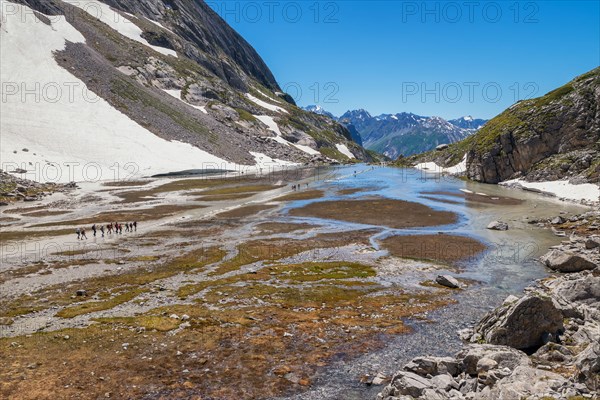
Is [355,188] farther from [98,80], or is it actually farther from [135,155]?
[98,80]

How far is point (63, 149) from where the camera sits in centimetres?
13538

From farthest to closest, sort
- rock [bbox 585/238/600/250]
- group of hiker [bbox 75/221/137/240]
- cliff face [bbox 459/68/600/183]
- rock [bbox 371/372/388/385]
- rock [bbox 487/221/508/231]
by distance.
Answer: cliff face [bbox 459/68/600/183], rock [bbox 487/221/508/231], group of hiker [bbox 75/221/137/240], rock [bbox 585/238/600/250], rock [bbox 371/372/388/385]

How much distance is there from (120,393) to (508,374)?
18274 millimetres

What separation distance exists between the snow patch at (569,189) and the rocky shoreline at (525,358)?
71075 millimetres

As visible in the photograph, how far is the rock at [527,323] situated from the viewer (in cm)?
2211

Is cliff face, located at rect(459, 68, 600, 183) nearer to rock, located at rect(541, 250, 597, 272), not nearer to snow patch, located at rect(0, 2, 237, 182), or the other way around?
Result: rock, located at rect(541, 250, 597, 272)

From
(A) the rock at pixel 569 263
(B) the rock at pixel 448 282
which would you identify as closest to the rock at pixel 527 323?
(B) the rock at pixel 448 282

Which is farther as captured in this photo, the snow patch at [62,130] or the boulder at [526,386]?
the snow patch at [62,130]

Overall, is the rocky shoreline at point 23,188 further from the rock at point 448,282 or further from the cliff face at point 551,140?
the cliff face at point 551,140

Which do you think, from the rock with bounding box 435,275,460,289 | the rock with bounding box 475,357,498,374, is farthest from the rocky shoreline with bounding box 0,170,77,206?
the rock with bounding box 475,357,498,374

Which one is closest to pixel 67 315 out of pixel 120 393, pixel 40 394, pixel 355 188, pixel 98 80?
pixel 40 394

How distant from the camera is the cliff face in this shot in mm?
108562

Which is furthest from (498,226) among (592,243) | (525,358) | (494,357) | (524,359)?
(494,357)

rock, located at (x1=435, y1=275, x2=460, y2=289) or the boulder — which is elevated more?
the boulder
